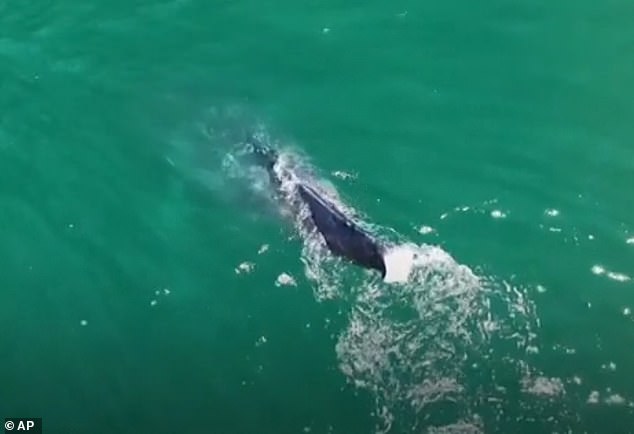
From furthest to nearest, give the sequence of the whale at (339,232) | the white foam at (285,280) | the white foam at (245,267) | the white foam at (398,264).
Result: the white foam at (245,267), the white foam at (285,280), the whale at (339,232), the white foam at (398,264)

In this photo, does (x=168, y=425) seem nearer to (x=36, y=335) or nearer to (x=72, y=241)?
(x=36, y=335)

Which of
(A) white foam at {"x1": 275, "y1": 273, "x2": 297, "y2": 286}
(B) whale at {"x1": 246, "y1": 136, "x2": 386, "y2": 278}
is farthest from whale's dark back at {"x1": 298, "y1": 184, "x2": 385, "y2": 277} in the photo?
(A) white foam at {"x1": 275, "y1": 273, "x2": 297, "y2": 286}

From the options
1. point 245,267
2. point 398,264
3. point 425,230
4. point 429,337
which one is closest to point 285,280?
point 245,267

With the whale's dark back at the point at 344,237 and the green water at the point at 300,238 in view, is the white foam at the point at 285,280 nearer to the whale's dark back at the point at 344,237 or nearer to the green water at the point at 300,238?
the green water at the point at 300,238

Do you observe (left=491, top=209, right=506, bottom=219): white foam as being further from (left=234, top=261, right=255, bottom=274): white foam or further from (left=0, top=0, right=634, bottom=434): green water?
(left=234, top=261, right=255, bottom=274): white foam

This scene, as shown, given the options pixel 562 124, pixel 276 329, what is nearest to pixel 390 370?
pixel 276 329

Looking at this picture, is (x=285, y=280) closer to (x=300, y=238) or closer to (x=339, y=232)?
(x=300, y=238)

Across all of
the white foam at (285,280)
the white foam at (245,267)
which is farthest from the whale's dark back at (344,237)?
the white foam at (245,267)
